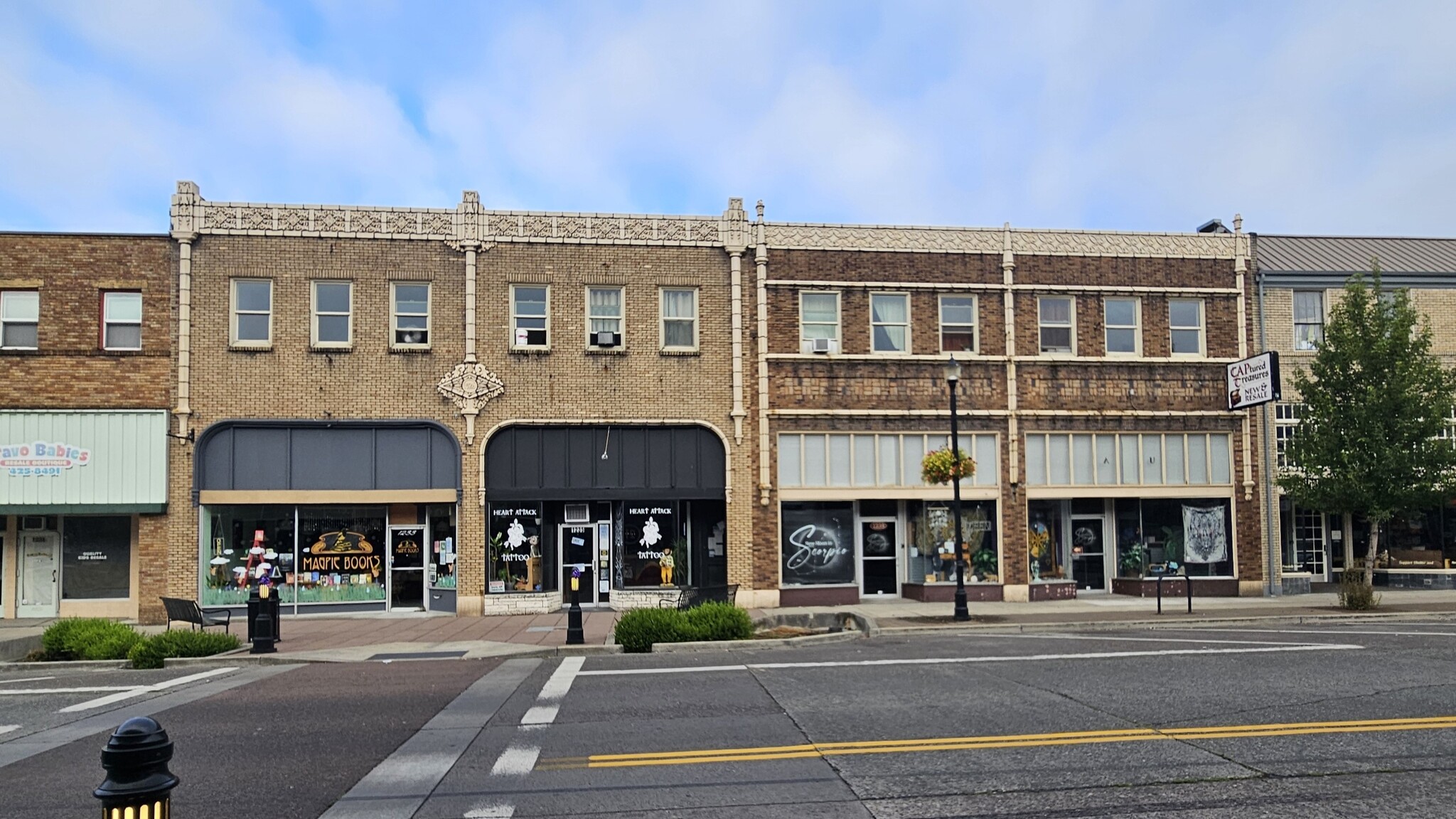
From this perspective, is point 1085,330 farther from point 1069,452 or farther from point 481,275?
point 481,275

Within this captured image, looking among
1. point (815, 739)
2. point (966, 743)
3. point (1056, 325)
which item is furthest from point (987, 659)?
point (1056, 325)

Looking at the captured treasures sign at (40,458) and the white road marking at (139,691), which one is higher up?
the captured treasures sign at (40,458)

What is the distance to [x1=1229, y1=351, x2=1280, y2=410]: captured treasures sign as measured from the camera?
24.9 metres

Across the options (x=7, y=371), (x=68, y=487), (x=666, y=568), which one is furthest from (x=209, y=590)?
(x=666, y=568)

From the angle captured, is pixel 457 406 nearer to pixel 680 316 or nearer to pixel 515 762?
pixel 680 316

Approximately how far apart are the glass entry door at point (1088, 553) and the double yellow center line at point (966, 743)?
17348 millimetres

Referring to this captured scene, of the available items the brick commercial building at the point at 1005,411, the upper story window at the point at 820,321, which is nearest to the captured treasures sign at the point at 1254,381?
the brick commercial building at the point at 1005,411

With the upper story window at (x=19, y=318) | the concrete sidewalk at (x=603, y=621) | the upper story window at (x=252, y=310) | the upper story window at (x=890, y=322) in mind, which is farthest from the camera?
the upper story window at (x=890, y=322)

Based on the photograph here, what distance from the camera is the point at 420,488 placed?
24.7 meters

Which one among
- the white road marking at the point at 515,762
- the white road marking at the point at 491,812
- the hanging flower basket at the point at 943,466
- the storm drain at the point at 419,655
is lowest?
the storm drain at the point at 419,655

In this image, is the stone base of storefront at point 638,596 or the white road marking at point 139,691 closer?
the white road marking at point 139,691

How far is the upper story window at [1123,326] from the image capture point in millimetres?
27203

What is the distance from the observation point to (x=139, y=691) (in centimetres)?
1380

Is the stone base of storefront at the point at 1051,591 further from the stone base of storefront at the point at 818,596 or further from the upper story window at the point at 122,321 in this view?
the upper story window at the point at 122,321
